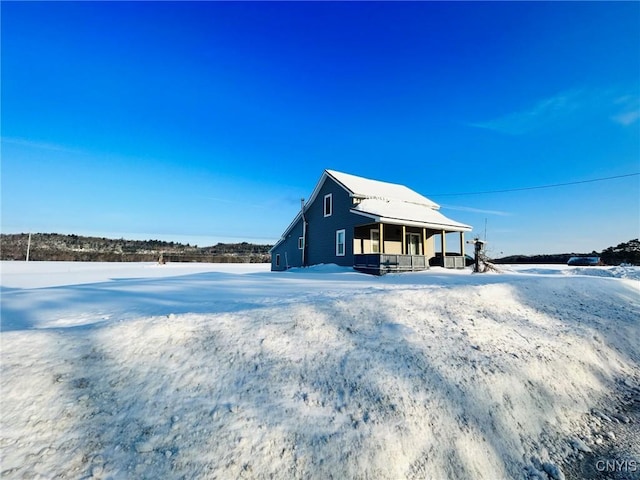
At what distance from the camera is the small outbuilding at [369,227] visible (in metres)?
17.2

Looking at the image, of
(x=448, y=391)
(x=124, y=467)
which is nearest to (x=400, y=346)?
(x=448, y=391)

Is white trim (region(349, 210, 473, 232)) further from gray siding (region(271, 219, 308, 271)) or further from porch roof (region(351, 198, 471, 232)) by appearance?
gray siding (region(271, 219, 308, 271))

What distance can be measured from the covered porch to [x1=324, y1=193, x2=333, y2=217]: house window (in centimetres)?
299

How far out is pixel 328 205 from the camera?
21.7 m

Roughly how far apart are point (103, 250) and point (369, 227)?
188 feet

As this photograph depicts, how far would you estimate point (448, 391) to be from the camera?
4117 mm

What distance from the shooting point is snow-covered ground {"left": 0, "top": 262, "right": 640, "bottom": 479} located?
2.83 metres

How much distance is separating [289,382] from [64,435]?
2.24 m

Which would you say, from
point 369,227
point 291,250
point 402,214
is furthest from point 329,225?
point 291,250

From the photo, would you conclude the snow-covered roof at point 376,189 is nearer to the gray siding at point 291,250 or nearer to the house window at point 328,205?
the house window at point 328,205

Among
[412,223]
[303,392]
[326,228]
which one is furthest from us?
[326,228]

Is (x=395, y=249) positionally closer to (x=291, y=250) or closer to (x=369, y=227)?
(x=369, y=227)

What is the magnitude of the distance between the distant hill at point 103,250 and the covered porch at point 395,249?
119ft

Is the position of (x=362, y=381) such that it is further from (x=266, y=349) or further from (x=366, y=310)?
(x=366, y=310)
